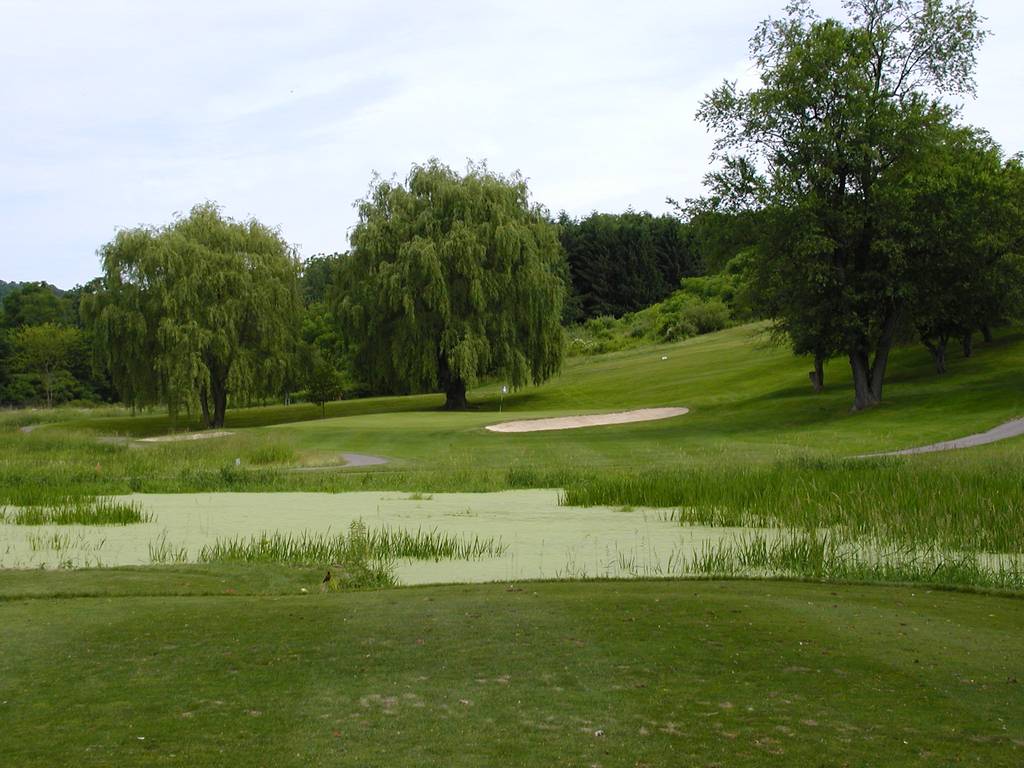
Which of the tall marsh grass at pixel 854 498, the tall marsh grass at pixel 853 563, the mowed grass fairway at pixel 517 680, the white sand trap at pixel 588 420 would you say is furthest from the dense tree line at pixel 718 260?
the mowed grass fairway at pixel 517 680

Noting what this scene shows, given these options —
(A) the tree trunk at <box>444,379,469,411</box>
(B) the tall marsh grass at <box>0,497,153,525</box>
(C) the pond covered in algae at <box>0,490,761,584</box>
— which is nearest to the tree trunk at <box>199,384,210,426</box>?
(A) the tree trunk at <box>444,379,469,411</box>

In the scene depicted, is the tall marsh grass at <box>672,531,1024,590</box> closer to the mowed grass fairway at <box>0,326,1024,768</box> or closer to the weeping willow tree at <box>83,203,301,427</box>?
the mowed grass fairway at <box>0,326,1024,768</box>

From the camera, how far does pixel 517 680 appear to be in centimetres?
596

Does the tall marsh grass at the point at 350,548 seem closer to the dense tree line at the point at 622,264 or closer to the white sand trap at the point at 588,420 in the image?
the white sand trap at the point at 588,420

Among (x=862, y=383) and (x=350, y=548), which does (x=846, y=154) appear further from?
(x=350, y=548)

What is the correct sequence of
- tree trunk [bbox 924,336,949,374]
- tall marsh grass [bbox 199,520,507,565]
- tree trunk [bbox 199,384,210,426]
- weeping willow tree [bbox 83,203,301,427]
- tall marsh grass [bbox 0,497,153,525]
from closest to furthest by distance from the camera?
tall marsh grass [bbox 199,520,507,565], tall marsh grass [bbox 0,497,153,525], tree trunk [bbox 924,336,949,374], weeping willow tree [bbox 83,203,301,427], tree trunk [bbox 199,384,210,426]

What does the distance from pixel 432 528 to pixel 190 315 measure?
37.3 m

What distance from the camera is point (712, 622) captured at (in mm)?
7375

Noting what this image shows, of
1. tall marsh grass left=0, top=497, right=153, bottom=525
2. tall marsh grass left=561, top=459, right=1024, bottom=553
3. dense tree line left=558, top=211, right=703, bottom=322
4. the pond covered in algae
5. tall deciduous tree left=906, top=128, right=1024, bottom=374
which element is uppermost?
dense tree line left=558, top=211, right=703, bottom=322

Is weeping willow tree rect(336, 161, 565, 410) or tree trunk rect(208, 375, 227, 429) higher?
weeping willow tree rect(336, 161, 565, 410)

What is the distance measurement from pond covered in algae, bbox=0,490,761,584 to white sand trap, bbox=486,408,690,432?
63.4 feet

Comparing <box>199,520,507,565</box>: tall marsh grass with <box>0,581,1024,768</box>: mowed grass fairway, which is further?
<box>199,520,507,565</box>: tall marsh grass

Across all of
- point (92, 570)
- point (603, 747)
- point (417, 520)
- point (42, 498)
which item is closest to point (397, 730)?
point (603, 747)

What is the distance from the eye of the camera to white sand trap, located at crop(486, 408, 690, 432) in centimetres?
3931
